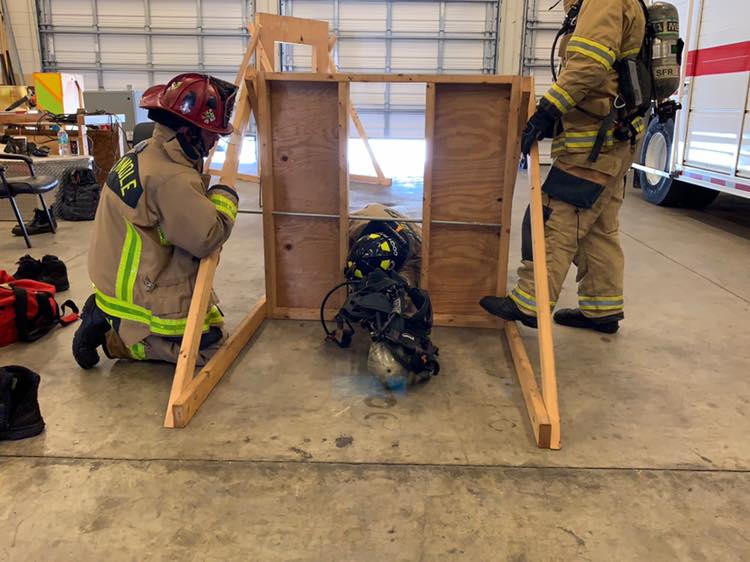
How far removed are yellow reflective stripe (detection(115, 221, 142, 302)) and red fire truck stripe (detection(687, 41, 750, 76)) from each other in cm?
578

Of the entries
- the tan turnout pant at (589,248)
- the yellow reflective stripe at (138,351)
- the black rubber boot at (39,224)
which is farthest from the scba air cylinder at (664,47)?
the black rubber boot at (39,224)

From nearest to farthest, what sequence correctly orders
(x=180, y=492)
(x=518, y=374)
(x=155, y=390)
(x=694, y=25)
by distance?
(x=180, y=492) → (x=155, y=390) → (x=518, y=374) → (x=694, y=25)

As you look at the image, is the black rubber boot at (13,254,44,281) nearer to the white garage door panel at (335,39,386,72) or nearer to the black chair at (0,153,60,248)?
the black chair at (0,153,60,248)

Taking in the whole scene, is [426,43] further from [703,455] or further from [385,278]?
[703,455]

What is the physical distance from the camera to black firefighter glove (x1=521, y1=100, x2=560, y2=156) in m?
2.99

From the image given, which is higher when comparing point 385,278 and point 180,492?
point 385,278

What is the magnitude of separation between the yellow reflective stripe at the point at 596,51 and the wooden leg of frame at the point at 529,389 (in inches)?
56.8

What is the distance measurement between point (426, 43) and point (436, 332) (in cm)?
1258

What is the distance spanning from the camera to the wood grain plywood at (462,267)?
365 cm

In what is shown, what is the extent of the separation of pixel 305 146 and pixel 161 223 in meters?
1.13

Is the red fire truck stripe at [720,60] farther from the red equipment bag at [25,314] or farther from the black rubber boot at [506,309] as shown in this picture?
the red equipment bag at [25,314]

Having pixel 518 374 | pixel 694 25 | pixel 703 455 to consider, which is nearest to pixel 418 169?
pixel 694 25

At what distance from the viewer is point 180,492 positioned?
211 cm


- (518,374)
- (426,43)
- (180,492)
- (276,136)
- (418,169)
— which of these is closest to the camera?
(180,492)
